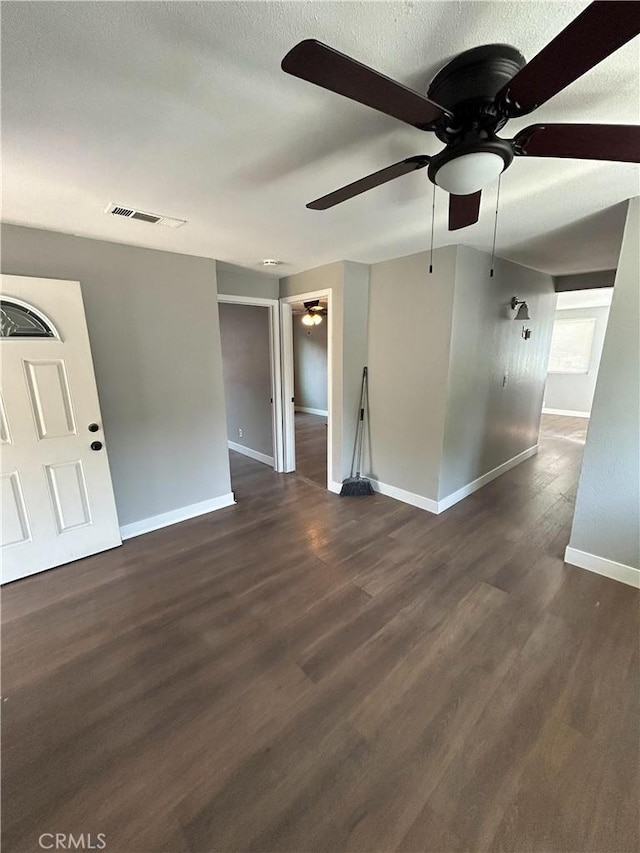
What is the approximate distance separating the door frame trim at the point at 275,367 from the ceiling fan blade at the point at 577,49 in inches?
128

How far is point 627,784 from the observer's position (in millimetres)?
1271

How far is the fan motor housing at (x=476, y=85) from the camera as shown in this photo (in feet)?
3.27

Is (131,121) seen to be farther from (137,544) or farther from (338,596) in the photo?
(137,544)

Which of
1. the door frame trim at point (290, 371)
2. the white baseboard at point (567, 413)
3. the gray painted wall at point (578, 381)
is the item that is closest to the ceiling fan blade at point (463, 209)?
the door frame trim at point (290, 371)

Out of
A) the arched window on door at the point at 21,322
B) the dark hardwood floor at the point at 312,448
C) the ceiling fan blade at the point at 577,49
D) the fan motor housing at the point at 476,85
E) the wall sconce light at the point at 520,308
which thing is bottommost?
the dark hardwood floor at the point at 312,448

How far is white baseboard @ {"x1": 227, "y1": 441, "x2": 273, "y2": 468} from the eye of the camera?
188 inches

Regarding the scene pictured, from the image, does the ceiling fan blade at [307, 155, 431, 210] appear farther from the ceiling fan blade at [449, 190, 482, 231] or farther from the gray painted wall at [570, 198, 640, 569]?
the gray painted wall at [570, 198, 640, 569]

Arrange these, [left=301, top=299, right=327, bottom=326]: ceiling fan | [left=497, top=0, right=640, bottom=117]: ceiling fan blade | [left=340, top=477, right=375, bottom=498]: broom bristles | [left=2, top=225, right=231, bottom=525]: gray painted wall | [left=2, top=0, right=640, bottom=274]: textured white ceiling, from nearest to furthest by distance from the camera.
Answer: [left=497, top=0, right=640, bottom=117]: ceiling fan blade < [left=2, top=0, right=640, bottom=274]: textured white ceiling < [left=2, top=225, right=231, bottom=525]: gray painted wall < [left=340, top=477, right=375, bottom=498]: broom bristles < [left=301, top=299, right=327, bottom=326]: ceiling fan

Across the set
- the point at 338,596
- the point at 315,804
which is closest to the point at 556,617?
the point at 338,596

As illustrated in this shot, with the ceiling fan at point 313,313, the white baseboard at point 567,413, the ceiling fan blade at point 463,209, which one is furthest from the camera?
the white baseboard at point 567,413

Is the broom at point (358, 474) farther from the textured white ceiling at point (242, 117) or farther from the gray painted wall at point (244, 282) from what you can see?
the textured white ceiling at point (242, 117)

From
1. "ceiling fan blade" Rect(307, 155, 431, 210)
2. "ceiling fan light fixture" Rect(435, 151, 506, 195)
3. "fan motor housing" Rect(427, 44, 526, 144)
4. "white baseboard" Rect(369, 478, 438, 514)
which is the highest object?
"fan motor housing" Rect(427, 44, 526, 144)

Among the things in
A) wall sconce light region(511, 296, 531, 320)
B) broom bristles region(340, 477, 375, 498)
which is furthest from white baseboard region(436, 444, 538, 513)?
wall sconce light region(511, 296, 531, 320)

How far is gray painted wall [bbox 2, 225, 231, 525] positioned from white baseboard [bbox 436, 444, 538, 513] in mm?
2334
